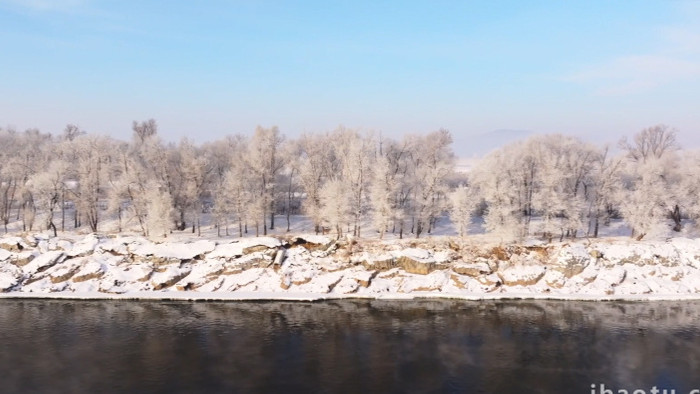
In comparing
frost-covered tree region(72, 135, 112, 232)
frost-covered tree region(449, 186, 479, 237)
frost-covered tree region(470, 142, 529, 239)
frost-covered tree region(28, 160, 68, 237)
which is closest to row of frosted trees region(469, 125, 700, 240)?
frost-covered tree region(470, 142, 529, 239)

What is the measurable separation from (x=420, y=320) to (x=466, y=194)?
30.7 meters

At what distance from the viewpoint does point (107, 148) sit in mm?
89625

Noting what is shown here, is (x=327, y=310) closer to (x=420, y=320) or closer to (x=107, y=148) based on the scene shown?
(x=420, y=320)

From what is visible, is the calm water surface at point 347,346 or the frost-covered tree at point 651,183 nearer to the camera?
the calm water surface at point 347,346

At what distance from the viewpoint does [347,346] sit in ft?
135

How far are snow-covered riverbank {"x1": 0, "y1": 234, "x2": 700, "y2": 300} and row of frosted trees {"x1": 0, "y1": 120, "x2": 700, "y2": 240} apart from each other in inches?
311

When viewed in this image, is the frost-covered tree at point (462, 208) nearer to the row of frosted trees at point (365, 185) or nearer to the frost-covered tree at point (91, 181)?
the row of frosted trees at point (365, 185)

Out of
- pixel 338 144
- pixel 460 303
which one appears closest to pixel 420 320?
pixel 460 303

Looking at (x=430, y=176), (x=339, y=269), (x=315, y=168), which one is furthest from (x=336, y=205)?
(x=430, y=176)

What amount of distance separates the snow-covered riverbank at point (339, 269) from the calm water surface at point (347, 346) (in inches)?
109

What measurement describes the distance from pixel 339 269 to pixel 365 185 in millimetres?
25211

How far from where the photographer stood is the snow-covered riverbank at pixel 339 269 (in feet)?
186

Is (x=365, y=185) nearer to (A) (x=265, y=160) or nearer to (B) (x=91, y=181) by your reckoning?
(A) (x=265, y=160)

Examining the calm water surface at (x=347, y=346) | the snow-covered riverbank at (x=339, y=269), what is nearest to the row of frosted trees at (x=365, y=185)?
the snow-covered riverbank at (x=339, y=269)
